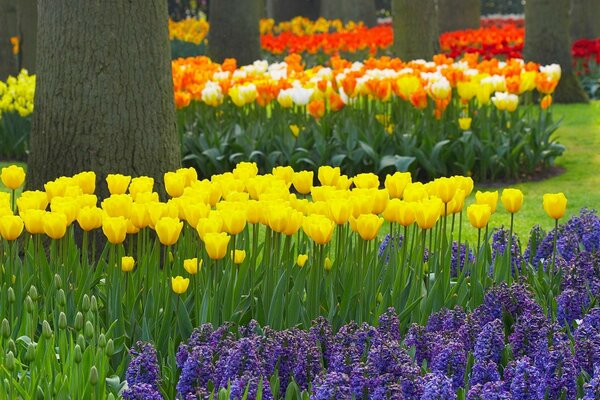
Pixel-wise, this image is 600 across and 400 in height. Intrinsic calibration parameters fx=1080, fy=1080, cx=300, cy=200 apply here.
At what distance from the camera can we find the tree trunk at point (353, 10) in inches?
928

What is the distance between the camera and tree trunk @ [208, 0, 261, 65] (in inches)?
571

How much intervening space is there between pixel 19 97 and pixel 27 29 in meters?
2.18

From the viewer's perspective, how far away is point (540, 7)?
14.0m

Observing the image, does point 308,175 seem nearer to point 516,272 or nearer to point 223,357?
point 516,272

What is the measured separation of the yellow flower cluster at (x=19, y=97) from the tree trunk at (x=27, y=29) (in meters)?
1.74

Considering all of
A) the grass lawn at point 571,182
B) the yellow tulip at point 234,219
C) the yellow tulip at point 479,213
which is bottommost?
the grass lawn at point 571,182

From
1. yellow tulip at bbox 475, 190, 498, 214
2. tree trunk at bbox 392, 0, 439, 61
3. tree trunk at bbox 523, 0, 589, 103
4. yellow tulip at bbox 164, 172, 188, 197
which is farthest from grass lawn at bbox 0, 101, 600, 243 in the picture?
yellow tulip at bbox 164, 172, 188, 197

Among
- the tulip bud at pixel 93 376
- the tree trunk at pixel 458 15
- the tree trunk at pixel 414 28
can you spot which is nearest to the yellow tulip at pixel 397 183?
the tulip bud at pixel 93 376

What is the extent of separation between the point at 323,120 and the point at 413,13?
137 inches

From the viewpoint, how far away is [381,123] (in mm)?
9539

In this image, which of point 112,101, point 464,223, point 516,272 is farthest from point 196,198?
point 464,223

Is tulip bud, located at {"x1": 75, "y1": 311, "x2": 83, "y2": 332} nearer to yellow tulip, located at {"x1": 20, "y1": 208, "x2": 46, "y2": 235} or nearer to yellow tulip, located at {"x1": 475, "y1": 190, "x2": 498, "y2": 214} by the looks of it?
yellow tulip, located at {"x1": 20, "y1": 208, "x2": 46, "y2": 235}

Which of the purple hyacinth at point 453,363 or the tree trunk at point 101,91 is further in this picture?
the tree trunk at point 101,91

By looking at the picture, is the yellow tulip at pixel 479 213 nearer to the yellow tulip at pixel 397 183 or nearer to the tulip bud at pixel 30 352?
the yellow tulip at pixel 397 183
